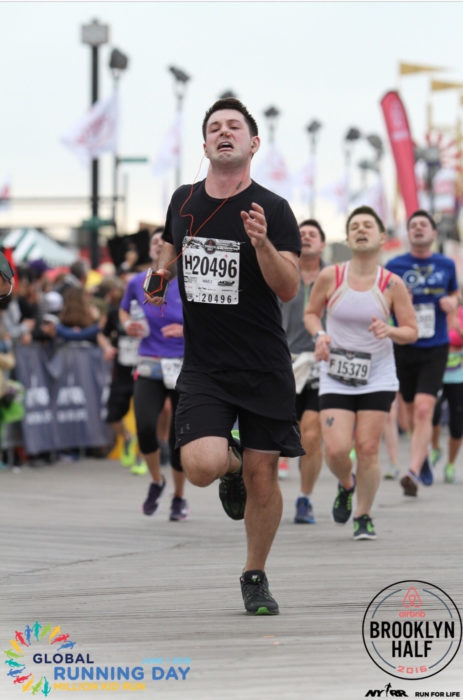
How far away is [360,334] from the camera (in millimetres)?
9672

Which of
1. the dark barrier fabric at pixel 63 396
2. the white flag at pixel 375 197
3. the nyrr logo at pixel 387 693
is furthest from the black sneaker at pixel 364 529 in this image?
the white flag at pixel 375 197

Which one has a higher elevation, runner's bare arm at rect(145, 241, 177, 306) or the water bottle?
runner's bare arm at rect(145, 241, 177, 306)

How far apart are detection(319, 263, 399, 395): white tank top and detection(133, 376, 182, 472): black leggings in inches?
56.3

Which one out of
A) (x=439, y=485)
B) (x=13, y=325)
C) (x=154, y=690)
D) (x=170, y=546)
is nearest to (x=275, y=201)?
(x=154, y=690)

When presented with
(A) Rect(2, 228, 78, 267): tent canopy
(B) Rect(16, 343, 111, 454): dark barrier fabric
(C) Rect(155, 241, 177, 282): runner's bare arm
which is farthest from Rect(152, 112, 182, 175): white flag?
(C) Rect(155, 241, 177, 282): runner's bare arm

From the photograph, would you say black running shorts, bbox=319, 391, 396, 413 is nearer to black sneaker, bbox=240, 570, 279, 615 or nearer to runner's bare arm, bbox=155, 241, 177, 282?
runner's bare arm, bbox=155, 241, 177, 282

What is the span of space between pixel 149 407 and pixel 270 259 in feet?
15.4

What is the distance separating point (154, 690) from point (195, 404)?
1832 mm

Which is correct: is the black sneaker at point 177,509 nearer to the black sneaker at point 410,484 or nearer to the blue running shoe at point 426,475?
the black sneaker at point 410,484

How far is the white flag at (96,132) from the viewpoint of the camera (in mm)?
26094

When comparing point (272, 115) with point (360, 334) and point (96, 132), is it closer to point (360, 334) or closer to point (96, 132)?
point (96, 132)

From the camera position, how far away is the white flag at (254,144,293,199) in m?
41.1

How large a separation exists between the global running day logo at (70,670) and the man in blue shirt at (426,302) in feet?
24.2

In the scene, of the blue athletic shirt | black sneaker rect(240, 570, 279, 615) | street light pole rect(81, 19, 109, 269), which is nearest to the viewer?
black sneaker rect(240, 570, 279, 615)
